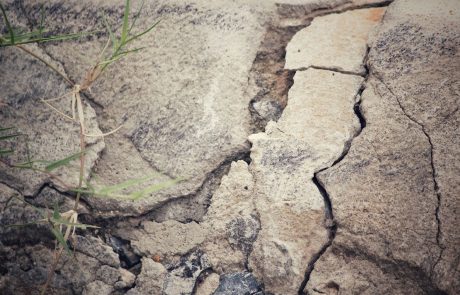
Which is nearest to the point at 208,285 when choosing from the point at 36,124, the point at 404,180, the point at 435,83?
the point at 404,180

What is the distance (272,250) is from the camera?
104 centimetres

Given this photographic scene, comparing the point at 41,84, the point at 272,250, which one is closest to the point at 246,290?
A: the point at 272,250

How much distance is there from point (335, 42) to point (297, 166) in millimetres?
510

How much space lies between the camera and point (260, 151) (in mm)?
1140

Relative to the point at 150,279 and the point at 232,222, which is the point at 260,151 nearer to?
the point at 232,222

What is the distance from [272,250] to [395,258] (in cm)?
34

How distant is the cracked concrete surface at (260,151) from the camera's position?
1.00 metres

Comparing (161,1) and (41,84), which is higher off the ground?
(161,1)

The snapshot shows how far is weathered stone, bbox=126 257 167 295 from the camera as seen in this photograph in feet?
3.61

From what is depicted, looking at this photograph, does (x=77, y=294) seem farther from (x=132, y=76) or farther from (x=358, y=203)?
(x=358, y=203)

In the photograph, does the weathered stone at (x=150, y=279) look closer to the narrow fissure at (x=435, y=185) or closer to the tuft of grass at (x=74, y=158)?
the tuft of grass at (x=74, y=158)

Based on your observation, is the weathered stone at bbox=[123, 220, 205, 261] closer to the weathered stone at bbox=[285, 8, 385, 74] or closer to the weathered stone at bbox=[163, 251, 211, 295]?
the weathered stone at bbox=[163, 251, 211, 295]

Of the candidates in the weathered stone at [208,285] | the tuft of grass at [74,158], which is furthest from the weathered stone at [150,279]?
the tuft of grass at [74,158]

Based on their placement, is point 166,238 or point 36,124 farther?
point 36,124
